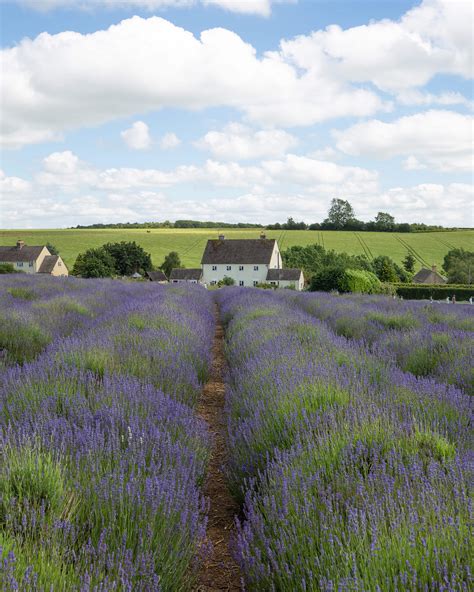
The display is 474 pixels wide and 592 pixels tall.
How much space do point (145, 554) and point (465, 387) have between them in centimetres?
366

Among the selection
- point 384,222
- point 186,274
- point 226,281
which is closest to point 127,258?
point 186,274

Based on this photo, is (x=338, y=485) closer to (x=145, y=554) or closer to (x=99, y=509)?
(x=145, y=554)

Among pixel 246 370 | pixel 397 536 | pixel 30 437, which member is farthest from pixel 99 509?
pixel 246 370

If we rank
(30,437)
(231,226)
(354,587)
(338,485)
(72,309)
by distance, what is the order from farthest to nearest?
(231,226), (72,309), (30,437), (338,485), (354,587)

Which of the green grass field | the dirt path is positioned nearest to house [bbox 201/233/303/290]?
the green grass field

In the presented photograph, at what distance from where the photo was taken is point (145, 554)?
6.32 feet

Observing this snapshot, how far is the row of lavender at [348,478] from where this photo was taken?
1695 millimetres

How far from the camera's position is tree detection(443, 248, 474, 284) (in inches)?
2121

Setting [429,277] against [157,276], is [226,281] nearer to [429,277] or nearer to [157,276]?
[157,276]

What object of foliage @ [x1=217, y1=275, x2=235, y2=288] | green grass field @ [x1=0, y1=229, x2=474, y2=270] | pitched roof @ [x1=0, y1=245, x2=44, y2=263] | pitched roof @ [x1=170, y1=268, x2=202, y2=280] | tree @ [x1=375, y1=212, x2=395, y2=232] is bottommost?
foliage @ [x1=217, y1=275, x2=235, y2=288]

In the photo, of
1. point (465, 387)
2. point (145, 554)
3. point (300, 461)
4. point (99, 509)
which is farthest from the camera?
point (465, 387)

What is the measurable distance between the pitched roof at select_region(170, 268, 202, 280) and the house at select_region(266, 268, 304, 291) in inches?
331

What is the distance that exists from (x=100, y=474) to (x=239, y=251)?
180 feet

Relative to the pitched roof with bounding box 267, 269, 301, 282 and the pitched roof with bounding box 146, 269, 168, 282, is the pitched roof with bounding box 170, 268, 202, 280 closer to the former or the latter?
the pitched roof with bounding box 146, 269, 168, 282
